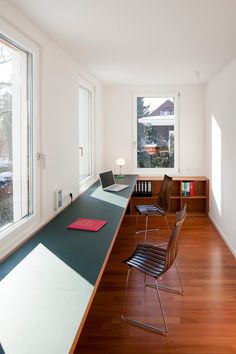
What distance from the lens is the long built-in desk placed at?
1337 millimetres

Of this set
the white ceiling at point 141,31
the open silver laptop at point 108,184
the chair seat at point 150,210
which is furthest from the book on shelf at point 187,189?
the white ceiling at point 141,31

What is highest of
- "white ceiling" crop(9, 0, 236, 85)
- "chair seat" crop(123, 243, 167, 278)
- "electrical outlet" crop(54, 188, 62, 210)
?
"white ceiling" crop(9, 0, 236, 85)

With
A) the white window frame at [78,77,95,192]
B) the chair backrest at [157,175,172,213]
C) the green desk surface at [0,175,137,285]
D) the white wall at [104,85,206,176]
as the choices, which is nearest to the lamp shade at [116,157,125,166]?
the white wall at [104,85,206,176]

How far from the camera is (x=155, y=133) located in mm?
6543

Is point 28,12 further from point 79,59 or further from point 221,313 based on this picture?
point 221,313

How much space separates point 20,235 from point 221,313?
180 centimetres

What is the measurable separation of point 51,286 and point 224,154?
11.9ft

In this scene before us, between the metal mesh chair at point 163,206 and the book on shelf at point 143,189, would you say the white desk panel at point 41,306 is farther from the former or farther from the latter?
the book on shelf at point 143,189

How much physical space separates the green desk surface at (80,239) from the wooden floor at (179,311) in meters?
0.73

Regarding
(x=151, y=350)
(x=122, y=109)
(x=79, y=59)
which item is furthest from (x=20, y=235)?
(x=122, y=109)

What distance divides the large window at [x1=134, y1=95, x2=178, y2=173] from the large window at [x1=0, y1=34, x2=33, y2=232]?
384cm

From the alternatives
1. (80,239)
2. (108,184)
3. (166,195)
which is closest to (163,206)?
(166,195)

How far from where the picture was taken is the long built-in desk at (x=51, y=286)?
1.34m

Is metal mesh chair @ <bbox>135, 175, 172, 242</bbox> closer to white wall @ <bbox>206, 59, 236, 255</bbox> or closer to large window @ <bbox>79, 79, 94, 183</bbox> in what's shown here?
white wall @ <bbox>206, 59, 236, 255</bbox>
